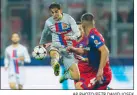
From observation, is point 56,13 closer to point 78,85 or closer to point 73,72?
point 73,72

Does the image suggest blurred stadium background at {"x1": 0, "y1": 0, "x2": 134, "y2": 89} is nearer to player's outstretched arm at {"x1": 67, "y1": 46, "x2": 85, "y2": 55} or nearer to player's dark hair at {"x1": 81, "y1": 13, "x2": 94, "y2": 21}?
player's dark hair at {"x1": 81, "y1": 13, "x2": 94, "y2": 21}

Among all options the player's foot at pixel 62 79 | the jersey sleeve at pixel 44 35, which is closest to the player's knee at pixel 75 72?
the player's foot at pixel 62 79

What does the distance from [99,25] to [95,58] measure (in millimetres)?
755

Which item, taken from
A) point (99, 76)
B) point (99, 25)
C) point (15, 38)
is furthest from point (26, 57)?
point (99, 76)

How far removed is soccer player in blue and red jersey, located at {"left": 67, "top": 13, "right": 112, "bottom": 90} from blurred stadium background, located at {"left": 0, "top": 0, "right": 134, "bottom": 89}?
532 millimetres

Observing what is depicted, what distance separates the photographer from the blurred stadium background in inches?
339

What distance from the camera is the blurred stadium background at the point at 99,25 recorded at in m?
8.62

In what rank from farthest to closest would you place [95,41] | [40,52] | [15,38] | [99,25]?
[15,38] < [99,25] < [40,52] < [95,41]

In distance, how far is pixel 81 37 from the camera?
778cm

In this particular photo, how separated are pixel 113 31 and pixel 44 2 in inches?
37.8

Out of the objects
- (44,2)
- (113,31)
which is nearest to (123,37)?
(113,31)

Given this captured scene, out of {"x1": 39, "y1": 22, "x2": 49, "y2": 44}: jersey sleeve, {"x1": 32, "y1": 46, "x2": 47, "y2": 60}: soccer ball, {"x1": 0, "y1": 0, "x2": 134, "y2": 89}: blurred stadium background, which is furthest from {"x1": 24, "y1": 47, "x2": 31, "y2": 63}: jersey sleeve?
{"x1": 39, "y1": 22, "x2": 49, "y2": 44}: jersey sleeve

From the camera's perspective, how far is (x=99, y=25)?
8477 mm

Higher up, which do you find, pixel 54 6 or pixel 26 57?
pixel 54 6
